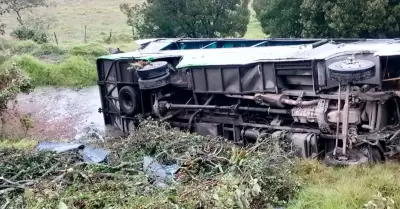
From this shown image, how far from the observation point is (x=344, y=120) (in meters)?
7.32

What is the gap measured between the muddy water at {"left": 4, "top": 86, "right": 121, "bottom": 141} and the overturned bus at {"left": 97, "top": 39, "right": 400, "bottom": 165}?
158 cm

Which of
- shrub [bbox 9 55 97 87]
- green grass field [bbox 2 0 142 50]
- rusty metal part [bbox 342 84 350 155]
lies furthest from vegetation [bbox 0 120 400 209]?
green grass field [bbox 2 0 142 50]

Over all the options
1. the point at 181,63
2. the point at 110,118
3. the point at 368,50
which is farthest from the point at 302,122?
the point at 110,118

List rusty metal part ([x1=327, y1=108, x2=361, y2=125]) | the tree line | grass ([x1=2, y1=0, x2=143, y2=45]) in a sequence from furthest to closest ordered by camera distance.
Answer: grass ([x1=2, y1=0, x2=143, y2=45]), the tree line, rusty metal part ([x1=327, y1=108, x2=361, y2=125])

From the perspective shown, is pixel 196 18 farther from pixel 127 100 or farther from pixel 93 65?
pixel 127 100

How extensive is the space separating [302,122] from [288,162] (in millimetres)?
1514

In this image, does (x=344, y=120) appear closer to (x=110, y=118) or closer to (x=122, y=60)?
(x=122, y=60)

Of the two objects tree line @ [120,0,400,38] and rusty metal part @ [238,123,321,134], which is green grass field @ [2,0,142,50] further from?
rusty metal part @ [238,123,321,134]

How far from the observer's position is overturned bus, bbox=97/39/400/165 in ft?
24.3

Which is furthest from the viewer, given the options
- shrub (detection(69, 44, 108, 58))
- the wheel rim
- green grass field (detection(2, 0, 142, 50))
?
green grass field (detection(2, 0, 142, 50))

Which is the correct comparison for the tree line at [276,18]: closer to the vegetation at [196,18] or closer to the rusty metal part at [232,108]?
the vegetation at [196,18]

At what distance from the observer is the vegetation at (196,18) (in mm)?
19844

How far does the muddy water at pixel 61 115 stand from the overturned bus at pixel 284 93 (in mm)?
1581

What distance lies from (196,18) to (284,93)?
12.3 meters
